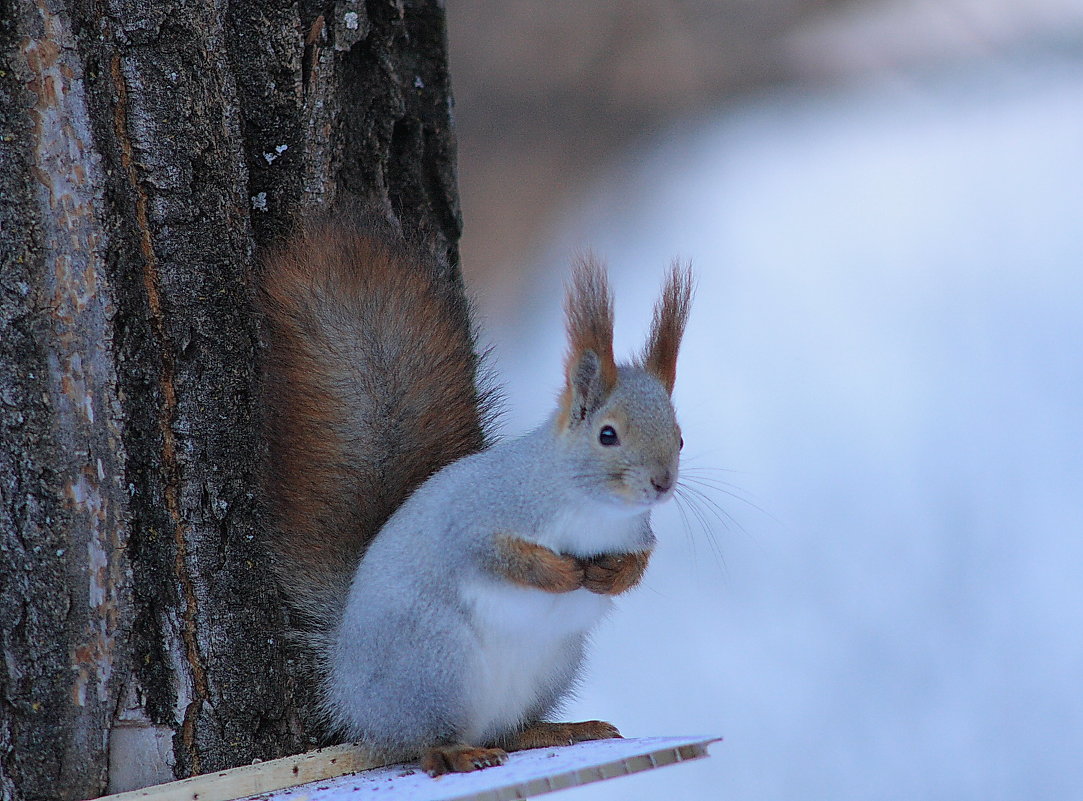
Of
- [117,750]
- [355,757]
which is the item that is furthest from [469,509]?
[117,750]

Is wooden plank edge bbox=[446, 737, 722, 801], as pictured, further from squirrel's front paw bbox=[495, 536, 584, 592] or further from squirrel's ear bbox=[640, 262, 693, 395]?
squirrel's ear bbox=[640, 262, 693, 395]

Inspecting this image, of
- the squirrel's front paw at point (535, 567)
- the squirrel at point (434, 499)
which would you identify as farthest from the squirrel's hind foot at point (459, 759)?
the squirrel's front paw at point (535, 567)

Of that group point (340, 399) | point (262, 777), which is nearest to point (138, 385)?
point (340, 399)

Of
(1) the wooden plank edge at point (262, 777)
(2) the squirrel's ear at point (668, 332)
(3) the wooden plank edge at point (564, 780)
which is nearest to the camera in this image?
(3) the wooden plank edge at point (564, 780)

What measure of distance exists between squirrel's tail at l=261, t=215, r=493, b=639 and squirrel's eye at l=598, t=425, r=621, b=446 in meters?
0.21

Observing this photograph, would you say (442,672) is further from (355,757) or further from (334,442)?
(334,442)

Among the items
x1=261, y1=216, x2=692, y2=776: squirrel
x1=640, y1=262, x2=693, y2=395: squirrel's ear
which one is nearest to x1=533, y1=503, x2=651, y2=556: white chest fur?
x1=261, y1=216, x2=692, y2=776: squirrel

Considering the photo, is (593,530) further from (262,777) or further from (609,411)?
(262,777)

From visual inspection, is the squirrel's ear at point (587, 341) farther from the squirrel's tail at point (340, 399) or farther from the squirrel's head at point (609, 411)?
the squirrel's tail at point (340, 399)

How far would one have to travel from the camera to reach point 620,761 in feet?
2.63

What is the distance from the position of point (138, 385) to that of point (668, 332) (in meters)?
0.47

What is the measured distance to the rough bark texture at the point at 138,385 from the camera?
A: 3.16 feet

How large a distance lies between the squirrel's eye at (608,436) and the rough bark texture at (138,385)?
1.08 ft

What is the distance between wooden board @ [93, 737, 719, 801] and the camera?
79 cm
